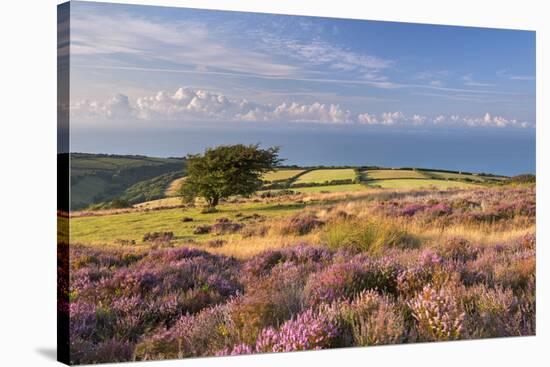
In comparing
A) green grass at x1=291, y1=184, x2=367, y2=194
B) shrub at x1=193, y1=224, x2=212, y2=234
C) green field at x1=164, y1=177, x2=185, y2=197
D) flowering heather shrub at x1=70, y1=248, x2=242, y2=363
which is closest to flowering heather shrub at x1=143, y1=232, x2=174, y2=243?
flowering heather shrub at x1=70, y1=248, x2=242, y2=363

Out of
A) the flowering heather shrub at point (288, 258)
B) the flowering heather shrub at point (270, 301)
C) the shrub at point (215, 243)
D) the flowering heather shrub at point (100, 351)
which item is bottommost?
the flowering heather shrub at point (100, 351)

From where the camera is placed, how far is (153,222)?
9.54 m

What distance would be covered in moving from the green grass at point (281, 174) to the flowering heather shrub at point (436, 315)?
199 cm

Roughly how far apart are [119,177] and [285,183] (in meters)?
1.96

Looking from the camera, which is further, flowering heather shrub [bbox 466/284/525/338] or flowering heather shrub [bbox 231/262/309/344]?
flowering heather shrub [bbox 466/284/525/338]

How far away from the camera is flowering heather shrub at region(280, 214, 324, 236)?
10.1 m

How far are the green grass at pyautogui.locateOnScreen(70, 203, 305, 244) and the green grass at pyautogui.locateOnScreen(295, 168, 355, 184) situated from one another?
31 centimetres

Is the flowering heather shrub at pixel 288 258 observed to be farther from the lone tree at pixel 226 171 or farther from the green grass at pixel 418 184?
the green grass at pixel 418 184

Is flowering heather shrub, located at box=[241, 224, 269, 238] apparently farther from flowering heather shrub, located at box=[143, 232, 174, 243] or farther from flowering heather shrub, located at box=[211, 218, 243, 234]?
flowering heather shrub, located at box=[143, 232, 174, 243]

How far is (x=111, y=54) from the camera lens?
9.22m

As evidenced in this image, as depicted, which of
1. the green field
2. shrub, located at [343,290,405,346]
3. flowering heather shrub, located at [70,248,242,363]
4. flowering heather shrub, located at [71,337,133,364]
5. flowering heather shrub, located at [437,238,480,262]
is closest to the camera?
flowering heather shrub, located at [71,337,133,364]

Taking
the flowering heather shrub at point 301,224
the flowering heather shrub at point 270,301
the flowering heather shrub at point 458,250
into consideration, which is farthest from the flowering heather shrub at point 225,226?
the flowering heather shrub at point 458,250

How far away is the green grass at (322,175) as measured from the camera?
10.3 metres
